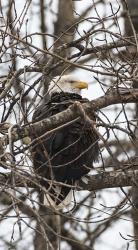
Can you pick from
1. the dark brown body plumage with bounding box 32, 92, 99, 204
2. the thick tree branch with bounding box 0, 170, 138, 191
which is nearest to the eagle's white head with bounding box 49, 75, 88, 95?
the dark brown body plumage with bounding box 32, 92, 99, 204

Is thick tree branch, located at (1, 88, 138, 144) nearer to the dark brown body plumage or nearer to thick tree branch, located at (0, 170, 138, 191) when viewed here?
thick tree branch, located at (0, 170, 138, 191)

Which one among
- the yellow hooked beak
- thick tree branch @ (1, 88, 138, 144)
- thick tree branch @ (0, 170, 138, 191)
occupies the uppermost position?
the yellow hooked beak

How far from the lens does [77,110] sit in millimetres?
4809

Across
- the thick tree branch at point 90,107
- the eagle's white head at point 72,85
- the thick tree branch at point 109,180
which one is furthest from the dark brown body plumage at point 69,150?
the thick tree branch at point 90,107

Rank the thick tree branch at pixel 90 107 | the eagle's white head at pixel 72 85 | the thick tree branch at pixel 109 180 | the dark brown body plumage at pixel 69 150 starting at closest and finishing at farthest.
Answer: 1. the thick tree branch at pixel 90 107
2. the thick tree branch at pixel 109 180
3. the dark brown body plumage at pixel 69 150
4. the eagle's white head at pixel 72 85

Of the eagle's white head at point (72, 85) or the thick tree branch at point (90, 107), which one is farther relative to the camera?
the eagle's white head at point (72, 85)

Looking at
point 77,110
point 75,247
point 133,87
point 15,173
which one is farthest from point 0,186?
A: point 75,247

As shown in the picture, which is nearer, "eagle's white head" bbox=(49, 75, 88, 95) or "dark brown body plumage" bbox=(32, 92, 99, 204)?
"dark brown body plumage" bbox=(32, 92, 99, 204)

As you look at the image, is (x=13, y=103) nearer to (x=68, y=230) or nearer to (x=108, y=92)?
(x=108, y=92)

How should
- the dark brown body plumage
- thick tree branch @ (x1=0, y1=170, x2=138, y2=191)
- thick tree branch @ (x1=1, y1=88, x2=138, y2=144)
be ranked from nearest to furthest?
thick tree branch @ (x1=1, y1=88, x2=138, y2=144)
thick tree branch @ (x1=0, y1=170, x2=138, y2=191)
the dark brown body plumage

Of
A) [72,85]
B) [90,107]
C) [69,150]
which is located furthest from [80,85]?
[90,107]

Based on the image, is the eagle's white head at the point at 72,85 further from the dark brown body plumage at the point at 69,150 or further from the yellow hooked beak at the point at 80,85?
the dark brown body plumage at the point at 69,150

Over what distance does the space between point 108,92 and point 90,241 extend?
473 centimetres

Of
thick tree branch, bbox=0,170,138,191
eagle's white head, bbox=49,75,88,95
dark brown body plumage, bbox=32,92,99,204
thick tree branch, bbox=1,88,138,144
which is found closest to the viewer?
thick tree branch, bbox=1,88,138,144
